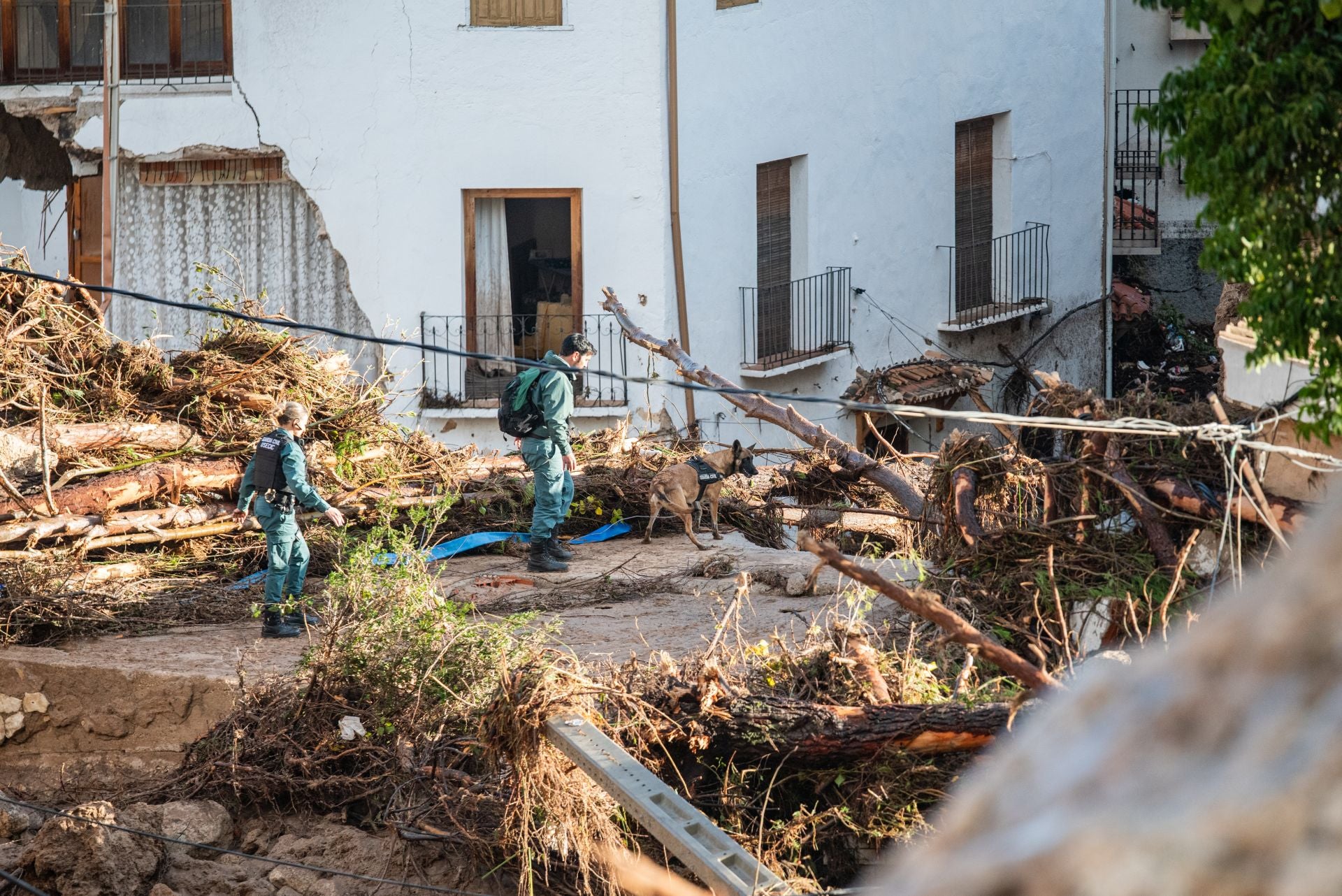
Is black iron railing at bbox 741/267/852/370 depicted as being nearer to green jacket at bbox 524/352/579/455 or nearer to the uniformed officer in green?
green jacket at bbox 524/352/579/455

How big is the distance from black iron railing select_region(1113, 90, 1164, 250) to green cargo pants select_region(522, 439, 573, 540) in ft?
49.4

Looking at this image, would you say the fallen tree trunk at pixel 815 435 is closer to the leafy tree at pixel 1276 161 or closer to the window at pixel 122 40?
the leafy tree at pixel 1276 161

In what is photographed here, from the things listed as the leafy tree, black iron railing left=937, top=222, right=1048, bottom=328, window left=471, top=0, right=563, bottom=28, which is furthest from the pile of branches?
black iron railing left=937, top=222, right=1048, bottom=328

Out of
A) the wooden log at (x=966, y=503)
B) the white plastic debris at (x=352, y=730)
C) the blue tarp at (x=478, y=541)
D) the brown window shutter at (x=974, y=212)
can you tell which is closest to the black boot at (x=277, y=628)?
the blue tarp at (x=478, y=541)

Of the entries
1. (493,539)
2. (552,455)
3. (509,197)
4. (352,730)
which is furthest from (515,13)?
(352,730)

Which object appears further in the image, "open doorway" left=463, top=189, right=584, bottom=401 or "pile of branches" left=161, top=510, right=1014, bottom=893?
"open doorway" left=463, top=189, right=584, bottom=401

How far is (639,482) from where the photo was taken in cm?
1387

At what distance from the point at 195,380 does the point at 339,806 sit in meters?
4.95

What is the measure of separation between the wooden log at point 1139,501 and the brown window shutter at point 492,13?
10.5 m

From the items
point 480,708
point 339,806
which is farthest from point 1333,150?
point 339,806

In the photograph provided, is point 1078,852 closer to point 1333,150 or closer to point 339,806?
point 1333,150

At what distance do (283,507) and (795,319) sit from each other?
1012cm

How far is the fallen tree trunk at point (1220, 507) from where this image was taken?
7.01 metres

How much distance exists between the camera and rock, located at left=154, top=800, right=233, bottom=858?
7.89 metres
